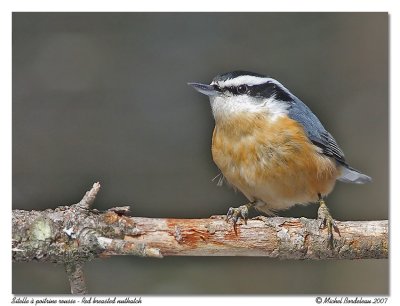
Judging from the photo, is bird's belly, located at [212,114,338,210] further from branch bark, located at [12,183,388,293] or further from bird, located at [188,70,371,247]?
branch bark, located at [12,183,388,293]

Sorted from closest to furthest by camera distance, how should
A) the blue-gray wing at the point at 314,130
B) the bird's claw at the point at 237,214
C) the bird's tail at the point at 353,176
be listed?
the bird's claw at the point at 237,214 → the blue-gray wing at the point at 314,130 → the bird's tail at the point at 353,176

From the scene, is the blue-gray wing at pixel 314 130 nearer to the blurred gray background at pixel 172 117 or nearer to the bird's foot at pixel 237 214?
the blurred gray background at pixel 172 117

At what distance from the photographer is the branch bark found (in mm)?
2684

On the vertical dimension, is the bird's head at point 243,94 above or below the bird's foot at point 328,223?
above

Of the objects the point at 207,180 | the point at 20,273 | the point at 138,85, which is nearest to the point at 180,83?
the point at 138,85

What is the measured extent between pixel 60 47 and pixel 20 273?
1252 millimetres

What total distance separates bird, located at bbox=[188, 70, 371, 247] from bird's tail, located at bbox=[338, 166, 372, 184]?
0.19m

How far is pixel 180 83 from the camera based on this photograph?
12.5ft

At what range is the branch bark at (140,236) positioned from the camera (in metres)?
2.68

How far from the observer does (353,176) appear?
3383 millimetres

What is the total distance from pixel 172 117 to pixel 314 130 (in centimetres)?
101

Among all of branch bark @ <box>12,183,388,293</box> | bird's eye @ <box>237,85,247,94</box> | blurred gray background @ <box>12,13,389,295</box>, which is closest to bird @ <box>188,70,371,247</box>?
bird's eye @ <box>237,85,247,94</box>

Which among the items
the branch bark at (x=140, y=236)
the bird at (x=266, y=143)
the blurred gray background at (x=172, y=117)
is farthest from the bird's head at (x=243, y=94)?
the branch bark at (x=140, y=236)

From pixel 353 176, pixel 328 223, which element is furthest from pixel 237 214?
pixel 353 176
